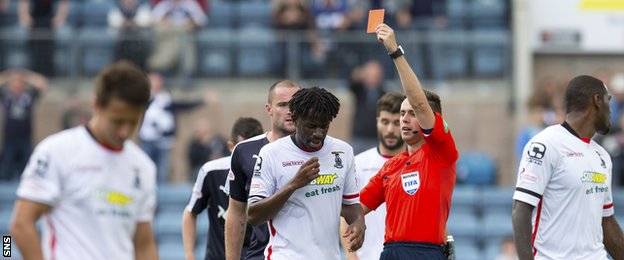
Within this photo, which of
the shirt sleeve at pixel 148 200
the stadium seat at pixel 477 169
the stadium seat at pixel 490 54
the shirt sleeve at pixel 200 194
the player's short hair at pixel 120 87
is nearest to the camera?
the player's short hair at pixel 120 87

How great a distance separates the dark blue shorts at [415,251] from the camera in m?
7.41

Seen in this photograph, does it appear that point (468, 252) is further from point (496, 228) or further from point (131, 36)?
point (131, 36)

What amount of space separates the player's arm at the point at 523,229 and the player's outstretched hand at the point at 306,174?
1.43 meters

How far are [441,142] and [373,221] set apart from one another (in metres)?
1.54

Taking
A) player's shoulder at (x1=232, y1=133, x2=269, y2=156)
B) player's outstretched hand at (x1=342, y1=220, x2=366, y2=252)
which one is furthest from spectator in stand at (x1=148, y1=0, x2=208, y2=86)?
player's outstretched hand at (x1=342, y1=220, x2=366, y2=252)

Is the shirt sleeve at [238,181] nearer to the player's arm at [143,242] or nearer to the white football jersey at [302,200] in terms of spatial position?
the white football jersey at [302,200]

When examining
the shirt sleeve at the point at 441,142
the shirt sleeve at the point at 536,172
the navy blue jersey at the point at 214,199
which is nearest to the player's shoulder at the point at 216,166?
the navy blue jersey at the point at 214,199

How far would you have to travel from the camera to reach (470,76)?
59.5 feet

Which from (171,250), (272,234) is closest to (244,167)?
(272,234)

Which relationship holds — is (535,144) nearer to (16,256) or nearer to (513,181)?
(16,256)

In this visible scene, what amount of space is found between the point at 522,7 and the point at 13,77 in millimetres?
8220

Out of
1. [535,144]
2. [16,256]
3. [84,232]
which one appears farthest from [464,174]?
[84,232]

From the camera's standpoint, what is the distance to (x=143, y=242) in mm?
6309

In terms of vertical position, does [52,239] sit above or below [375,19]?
below
